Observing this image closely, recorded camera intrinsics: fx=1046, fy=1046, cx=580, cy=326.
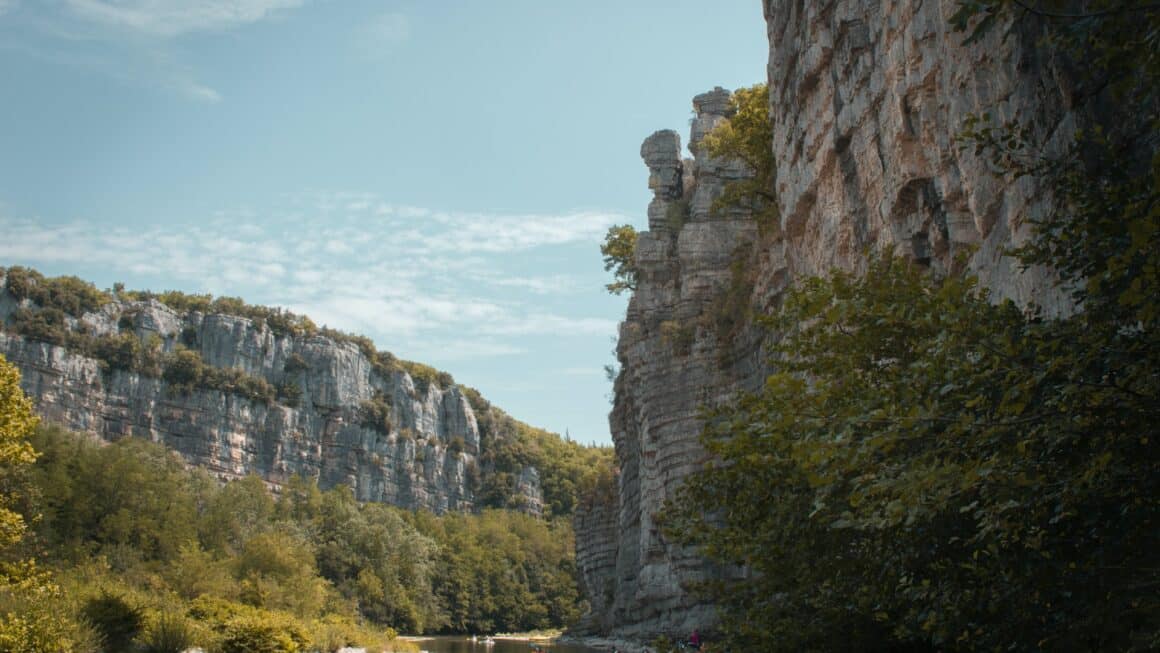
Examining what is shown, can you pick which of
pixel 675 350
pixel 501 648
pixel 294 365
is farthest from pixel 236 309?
pixel 675 350

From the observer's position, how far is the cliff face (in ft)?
55.8

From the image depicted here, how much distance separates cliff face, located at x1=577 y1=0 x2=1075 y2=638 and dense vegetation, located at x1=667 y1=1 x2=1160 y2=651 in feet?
5.80

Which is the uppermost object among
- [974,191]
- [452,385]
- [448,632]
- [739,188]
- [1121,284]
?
[452,385]

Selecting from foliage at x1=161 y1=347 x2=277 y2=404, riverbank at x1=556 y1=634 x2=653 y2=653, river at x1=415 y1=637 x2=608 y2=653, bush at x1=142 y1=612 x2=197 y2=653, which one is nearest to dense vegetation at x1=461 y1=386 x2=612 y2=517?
foliage at x1=161 y1=347 x2=277 y2=404

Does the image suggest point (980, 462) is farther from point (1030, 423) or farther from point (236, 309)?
point (236, 309)

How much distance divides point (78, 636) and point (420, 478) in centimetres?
11892

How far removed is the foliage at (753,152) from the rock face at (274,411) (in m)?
81.2

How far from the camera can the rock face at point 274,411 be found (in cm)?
10788

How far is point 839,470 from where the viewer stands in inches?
436

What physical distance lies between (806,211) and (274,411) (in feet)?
364

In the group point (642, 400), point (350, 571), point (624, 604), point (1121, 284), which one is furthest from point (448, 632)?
point (1121, 284)

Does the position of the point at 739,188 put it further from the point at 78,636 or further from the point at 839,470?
the point at 839,470

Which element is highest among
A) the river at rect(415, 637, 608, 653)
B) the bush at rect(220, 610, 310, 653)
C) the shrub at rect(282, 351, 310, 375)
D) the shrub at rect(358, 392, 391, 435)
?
the shrub at rect(282, 351, 310, 375)

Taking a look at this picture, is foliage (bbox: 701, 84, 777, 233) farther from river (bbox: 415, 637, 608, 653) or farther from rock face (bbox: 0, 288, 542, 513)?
rock face (bbox: 0, 288, 542, 513)
